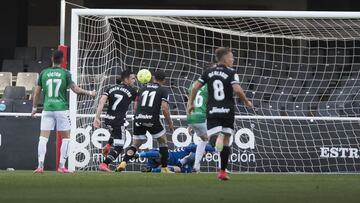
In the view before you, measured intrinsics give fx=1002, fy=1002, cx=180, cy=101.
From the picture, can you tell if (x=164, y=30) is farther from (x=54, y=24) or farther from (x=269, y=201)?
(x=269, y=201)

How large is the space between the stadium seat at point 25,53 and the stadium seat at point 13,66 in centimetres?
57

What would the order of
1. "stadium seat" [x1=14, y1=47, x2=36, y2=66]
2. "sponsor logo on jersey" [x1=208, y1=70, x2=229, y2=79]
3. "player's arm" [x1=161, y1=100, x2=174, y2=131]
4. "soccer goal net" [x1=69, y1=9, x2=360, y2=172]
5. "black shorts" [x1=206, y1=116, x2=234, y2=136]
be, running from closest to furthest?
"black shorts" [x1=206, y1=116, x2=234, y2=136], "sponsor logo on jersey" [x1=208, y1=70, x2=229, y2=79], "player's arm" [x1=161, y1=100, x2=174, y2=131], "soccer goal net" [x1=69, y1=9, x2=360, y2=172], "stadium seat" [x1=14, y1=47, x2=36, y2=66]

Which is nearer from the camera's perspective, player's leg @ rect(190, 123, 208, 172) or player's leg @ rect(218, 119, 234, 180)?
player's leg @ rect(218, 119, 234, 180)

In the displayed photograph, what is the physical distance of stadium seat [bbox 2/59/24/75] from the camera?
2656 cm

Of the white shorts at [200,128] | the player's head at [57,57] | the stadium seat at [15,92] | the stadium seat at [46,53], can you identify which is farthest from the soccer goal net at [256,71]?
the stadium seat at [46,53]

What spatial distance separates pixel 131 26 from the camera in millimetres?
20531

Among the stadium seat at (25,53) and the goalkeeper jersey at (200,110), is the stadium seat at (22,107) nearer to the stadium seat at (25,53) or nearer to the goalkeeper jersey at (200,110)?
the goalkeeper jersey at (200,110)

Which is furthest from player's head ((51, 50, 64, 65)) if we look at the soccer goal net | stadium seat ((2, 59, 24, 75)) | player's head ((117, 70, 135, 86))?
stadium seat ((2, 59, 24, 75))

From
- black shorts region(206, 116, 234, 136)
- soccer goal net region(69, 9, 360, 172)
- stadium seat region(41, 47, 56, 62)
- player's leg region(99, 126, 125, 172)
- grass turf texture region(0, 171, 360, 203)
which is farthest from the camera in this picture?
stadium seat region(41, 47, 56, 62)

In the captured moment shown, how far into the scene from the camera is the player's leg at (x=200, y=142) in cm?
1700

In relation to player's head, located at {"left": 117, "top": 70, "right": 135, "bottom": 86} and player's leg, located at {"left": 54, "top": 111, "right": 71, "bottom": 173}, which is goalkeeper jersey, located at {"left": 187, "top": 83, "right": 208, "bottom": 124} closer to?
player's head, located at {"left": 117, "top": 70, "right": 135, "bottom": 86}

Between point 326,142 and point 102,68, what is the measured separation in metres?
4.66

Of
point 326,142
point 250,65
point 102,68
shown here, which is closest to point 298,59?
point 250,65

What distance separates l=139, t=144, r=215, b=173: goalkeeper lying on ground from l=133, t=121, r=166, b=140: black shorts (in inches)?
20.3
